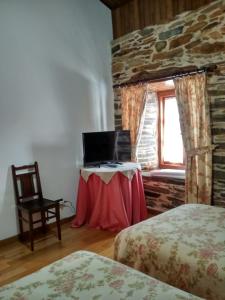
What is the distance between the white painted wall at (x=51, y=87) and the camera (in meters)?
3.22

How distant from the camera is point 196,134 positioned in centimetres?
342

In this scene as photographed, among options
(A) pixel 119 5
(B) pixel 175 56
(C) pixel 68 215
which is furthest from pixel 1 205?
(A) pixel 119 5

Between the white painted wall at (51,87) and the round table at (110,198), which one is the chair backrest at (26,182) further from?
the round table at (110,198)

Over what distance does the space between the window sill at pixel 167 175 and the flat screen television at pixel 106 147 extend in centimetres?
42

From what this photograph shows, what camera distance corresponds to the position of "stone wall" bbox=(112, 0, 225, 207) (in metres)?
3.18

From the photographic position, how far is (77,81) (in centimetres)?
390

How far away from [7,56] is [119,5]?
1.96m

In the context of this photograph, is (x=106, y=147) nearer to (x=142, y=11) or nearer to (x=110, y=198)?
(x=110, y=198)

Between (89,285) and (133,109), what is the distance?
3.03 metres

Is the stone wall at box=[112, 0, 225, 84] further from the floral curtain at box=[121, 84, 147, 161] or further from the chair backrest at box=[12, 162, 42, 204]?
the chair backrest at box=[12, 162, 42, 204]

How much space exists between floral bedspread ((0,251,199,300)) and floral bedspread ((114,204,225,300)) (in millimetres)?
335

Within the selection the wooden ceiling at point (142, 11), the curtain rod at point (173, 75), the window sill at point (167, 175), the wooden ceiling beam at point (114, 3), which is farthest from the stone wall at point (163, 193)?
the wooden ceiling beam at point (114, 3)

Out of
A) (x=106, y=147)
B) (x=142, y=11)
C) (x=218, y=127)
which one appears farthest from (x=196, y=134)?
(x=142, y=11)

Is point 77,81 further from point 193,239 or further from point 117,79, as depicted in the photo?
point 193,239
